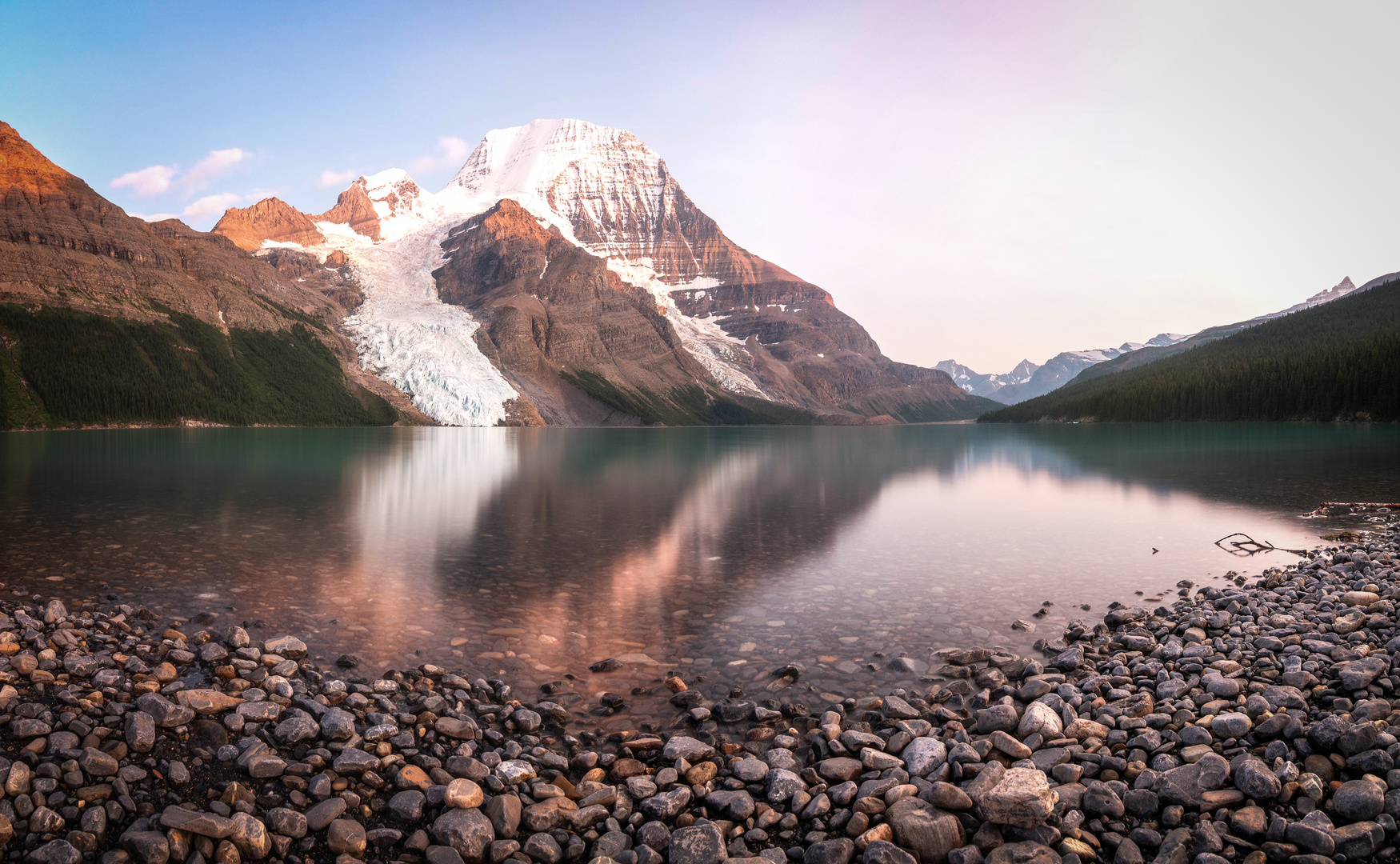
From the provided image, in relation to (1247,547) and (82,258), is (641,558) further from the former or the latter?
(82,258)

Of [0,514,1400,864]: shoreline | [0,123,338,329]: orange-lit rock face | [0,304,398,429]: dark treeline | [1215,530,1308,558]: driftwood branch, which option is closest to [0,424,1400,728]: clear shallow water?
[1215,530,1308,558]: driftwood branch

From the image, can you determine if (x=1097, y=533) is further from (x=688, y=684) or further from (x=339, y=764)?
(x=339, y=764)

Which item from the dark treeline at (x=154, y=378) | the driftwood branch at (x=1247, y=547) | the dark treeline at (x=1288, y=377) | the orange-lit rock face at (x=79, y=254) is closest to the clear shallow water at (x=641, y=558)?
the driftwood branch at (x=1247, y=547)

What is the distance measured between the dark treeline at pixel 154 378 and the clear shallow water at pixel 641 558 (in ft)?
417

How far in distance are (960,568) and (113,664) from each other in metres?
16.5

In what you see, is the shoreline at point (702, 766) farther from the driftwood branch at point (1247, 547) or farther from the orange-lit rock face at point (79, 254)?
the orange-lit rock face at point (79, 254)

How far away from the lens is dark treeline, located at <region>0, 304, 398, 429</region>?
446 feet

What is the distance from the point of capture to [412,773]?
21.3 feet

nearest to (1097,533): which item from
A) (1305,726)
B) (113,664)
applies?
(1305,726)

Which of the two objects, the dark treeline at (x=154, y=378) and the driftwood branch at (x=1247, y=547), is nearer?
the driftwood branch at (x=1247, y=547)

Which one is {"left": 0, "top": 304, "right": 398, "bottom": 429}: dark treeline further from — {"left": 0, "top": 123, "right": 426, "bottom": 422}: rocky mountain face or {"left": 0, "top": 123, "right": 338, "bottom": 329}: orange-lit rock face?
{"left": 0, "top": 123, "right": 338, "bottom": 329}: orange-lit rock face

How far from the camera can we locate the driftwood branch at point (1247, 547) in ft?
62.1

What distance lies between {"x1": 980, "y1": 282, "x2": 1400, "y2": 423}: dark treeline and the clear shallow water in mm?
104356

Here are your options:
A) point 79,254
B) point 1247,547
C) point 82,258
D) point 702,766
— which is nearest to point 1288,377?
point 1247,547
